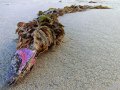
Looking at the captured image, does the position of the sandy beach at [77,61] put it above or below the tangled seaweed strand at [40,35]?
below

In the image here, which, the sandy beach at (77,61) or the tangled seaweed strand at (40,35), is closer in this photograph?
the sandy beach at (77,61)

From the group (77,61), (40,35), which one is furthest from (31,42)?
(77,61)

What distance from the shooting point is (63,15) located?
3180 mm

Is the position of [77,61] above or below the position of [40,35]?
below

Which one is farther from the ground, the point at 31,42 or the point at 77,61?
the point at 31,42

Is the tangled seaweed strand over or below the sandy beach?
over

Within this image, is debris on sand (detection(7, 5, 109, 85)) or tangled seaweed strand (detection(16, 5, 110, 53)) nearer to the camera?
debris on sand (detection(7, 5, 109, 85))

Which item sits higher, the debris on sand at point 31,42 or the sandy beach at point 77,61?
the debris on sand at point 31,42

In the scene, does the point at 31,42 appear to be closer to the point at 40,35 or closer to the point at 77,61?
the point at 40,35

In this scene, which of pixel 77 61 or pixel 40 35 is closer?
pixel 77 61

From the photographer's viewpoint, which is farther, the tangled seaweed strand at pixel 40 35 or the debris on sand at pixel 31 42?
the tangled seaweed strand at pixel 40 35

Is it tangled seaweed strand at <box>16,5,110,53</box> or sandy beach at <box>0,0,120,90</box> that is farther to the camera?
tangled seaweed strand at <box>16,5,110,53</box>

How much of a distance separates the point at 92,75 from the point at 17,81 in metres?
0.39

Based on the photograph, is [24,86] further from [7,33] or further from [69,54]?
[7,33]
